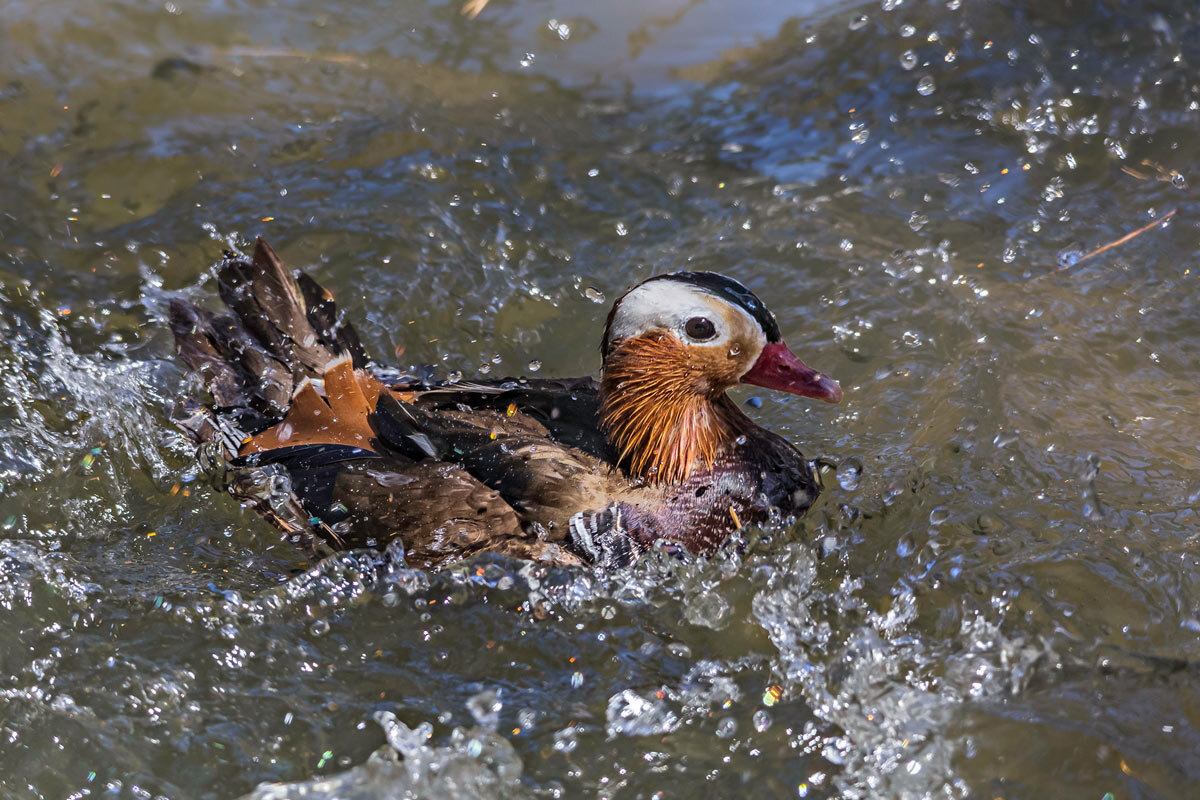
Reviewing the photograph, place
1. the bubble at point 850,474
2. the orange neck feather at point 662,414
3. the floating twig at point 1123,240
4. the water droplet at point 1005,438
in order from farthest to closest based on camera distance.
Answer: the floating twig at point 1123,240 < the water droplet at point 1005,438 < the bubble at point 850,474 < the orange neck feather at point 662,414

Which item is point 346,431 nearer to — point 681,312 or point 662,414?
point 662,414

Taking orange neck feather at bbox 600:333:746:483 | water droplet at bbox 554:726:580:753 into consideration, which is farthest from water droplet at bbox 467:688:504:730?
orange neck feather at bbox 600:333:746:483

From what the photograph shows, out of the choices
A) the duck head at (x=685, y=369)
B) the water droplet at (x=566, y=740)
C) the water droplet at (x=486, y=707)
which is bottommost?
the water droplet at (x=566, y=740)

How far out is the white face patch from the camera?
2.90 meters

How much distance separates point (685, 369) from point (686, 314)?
0.19 m

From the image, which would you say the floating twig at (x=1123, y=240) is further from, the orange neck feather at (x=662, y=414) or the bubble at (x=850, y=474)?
the orange neck feather at (x=662, y=414)

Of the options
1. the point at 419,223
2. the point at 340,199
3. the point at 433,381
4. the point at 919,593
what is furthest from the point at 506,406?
the point at 340,199

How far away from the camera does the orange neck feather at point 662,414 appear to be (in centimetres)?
307

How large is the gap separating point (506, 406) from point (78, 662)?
1359 mm

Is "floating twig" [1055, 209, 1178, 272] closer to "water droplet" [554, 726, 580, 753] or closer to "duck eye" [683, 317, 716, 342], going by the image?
"duck eye" [683, 317, 716, 342]

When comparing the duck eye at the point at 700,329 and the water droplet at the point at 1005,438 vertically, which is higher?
the duck eye at the point at 700,329

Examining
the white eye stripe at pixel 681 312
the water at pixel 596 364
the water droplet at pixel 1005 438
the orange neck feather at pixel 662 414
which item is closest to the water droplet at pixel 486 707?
the water at pixel 596 364

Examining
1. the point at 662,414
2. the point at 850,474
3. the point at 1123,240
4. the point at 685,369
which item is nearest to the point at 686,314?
the point at 685,369

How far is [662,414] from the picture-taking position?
3092mm
